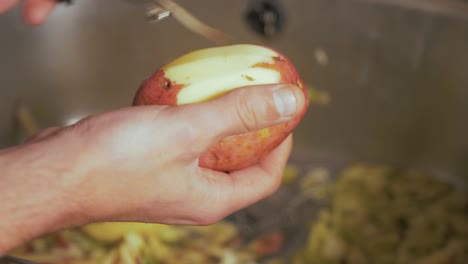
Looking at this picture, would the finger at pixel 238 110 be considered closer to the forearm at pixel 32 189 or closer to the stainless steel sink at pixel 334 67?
the forearm at pixel 32 189

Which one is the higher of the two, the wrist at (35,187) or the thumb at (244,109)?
the thumb at (244,109)

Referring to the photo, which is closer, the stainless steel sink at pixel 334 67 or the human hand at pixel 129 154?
the human hand at pixel 129 154

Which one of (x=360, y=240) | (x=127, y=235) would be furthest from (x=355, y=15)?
(x=127, y=235)

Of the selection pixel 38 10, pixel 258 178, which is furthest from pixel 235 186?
pixel 38 10

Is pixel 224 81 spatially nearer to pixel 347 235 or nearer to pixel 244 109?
pixel 244 109

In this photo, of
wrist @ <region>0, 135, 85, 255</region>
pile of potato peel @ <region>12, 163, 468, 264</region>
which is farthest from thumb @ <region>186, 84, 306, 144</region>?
pile of potato peel @ <region>12, 163, 468, 264</region>

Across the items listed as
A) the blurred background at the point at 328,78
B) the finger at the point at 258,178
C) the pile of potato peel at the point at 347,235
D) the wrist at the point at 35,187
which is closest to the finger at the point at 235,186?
the finger at the point at 258,178

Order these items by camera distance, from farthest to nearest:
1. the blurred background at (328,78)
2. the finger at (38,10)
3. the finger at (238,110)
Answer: the blurred background at (328,78), the finger at (38,10), the finger at (238,110)
